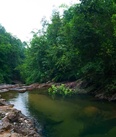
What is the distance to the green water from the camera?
995cm

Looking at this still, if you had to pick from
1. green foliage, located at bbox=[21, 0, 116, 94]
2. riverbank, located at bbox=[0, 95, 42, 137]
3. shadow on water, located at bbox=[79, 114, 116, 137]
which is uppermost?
green foliage, located at bbox=[21, 0, 116, 94]

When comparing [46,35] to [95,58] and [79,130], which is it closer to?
[95,58]

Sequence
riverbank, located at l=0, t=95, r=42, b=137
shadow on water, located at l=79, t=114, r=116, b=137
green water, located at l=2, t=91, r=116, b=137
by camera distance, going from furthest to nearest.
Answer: green water, located at l=2, t=91, r=116, b=137 < shadow on water, located at l=79, t=114, r=116, b=137 < riverbank, located at l=0, t=95, r=42, b=137

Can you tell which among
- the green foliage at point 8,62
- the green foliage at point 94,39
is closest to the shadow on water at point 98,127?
the green foliage at point 94,39

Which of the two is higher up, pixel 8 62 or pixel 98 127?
pixel 8 62

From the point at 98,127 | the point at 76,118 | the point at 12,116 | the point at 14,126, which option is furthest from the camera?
the point at 76,118

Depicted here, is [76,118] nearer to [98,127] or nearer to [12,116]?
[98,127]

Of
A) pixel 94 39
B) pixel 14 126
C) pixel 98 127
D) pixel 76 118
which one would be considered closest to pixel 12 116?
pixel 14 126

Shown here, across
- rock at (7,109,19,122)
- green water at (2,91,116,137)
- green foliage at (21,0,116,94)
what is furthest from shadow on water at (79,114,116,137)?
green foliage at (21,0,116,94)

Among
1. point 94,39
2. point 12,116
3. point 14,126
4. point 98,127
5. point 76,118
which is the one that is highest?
point 94,39

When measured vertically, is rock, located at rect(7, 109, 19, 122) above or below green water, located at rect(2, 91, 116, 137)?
above

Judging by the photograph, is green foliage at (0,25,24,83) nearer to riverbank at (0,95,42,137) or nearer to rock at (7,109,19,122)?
rock at (7,109,19,122)

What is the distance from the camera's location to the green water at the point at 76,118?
995 cm

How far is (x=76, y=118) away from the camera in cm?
1216
